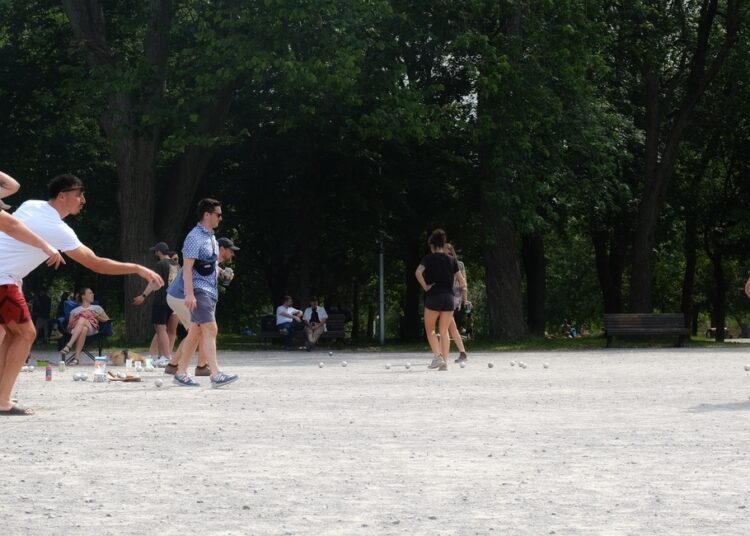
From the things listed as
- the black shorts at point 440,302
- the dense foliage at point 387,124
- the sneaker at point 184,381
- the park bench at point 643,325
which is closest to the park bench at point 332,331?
the dense foliage at point 387,124

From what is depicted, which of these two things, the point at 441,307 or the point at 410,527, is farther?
the point at 441,307

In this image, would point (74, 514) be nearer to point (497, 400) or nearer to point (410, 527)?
point (410, 527)

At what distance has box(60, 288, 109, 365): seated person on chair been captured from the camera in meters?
23.0

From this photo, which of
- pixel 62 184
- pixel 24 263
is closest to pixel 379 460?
pixel 24 263

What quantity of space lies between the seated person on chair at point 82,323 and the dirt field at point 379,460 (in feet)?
21.6

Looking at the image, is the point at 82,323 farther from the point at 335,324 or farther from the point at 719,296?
the point at 719,296

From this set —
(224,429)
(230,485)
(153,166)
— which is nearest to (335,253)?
(153,166)

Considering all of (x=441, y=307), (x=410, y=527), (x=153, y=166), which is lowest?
(x=410, y=527)

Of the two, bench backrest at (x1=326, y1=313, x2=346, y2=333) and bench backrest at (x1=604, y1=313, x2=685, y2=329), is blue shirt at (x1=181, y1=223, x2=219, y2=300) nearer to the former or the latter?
bench backrest at (x1=604, y1=313, x2=685, y2=329)

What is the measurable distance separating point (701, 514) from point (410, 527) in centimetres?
142

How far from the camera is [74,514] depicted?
687 cm

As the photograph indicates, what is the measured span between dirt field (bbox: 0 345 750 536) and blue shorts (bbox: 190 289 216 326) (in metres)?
0.79

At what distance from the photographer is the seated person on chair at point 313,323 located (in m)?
33.4

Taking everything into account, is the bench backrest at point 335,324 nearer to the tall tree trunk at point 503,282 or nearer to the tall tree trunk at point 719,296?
the tall tree trunk at point 503,282
